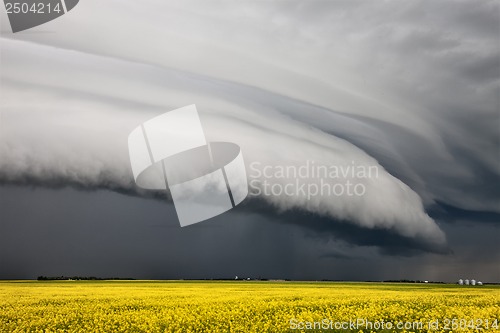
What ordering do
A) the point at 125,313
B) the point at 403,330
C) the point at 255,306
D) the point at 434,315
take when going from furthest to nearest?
1. the point at 255,306
2. the point at 125,313
3. the point at 434,315
4. the point at 403,330

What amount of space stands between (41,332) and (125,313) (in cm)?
505

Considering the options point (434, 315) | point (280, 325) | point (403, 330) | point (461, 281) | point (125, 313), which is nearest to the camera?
point (403, 330)

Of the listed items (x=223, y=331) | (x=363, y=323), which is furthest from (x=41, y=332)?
(x=363, y=323)

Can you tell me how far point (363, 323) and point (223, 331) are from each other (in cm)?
560

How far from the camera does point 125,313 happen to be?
22031 millimetres

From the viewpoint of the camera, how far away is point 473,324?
16969 millimetres

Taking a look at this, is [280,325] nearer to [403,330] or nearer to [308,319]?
[308,319]

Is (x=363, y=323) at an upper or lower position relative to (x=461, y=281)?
upper

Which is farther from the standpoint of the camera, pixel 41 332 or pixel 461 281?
pixel 461 281

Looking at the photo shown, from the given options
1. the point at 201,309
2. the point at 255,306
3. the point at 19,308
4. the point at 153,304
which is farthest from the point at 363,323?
the point at 19,308

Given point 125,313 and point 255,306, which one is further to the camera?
point 255,306

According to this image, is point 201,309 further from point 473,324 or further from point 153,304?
point 473,324

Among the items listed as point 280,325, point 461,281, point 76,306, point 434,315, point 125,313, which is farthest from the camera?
point 461,281

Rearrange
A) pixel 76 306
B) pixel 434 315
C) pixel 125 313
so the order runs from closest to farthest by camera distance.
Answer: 1. pixel 434 315
2. pixel 125 313
3. pixel 76 306
